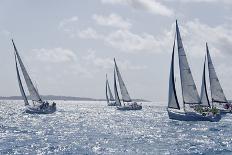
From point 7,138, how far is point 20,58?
42322 millimetres

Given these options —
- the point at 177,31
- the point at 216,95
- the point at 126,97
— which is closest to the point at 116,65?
the point at 126,97

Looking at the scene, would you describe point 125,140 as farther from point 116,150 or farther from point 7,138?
point 7,138

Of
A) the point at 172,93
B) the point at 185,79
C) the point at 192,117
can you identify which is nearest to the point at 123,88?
the point at 185,79

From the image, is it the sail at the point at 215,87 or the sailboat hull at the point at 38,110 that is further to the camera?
the sailboat hull at the point at 38,110

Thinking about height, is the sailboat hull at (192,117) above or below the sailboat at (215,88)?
below

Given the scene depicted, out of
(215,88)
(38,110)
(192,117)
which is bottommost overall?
(192,117)

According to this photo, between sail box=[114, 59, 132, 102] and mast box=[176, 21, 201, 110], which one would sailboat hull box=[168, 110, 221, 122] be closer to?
mast box=[176, 21, 201, 110]

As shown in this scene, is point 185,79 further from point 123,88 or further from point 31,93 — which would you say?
point 123,88

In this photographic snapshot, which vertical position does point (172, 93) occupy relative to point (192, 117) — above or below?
above

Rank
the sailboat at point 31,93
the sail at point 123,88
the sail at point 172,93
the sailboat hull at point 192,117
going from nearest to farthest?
the sailboat hull at point 192,117 < the sail at point 172,93 < the sailboat at point 31,93 < the sail at point 123,88

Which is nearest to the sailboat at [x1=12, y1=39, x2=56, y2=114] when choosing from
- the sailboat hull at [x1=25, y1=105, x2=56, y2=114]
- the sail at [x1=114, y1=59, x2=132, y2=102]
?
the sailboat hull at [x1=25, y1=105, x2=56, y2=114]

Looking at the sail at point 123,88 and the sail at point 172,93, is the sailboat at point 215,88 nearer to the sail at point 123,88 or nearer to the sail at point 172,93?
the sail at point 172,93

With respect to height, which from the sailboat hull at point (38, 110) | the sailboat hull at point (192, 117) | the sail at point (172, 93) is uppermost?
the sail at point (172, 93)

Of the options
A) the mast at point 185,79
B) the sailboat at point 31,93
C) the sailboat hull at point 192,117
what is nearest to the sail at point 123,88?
the sailboat at point 31,93
